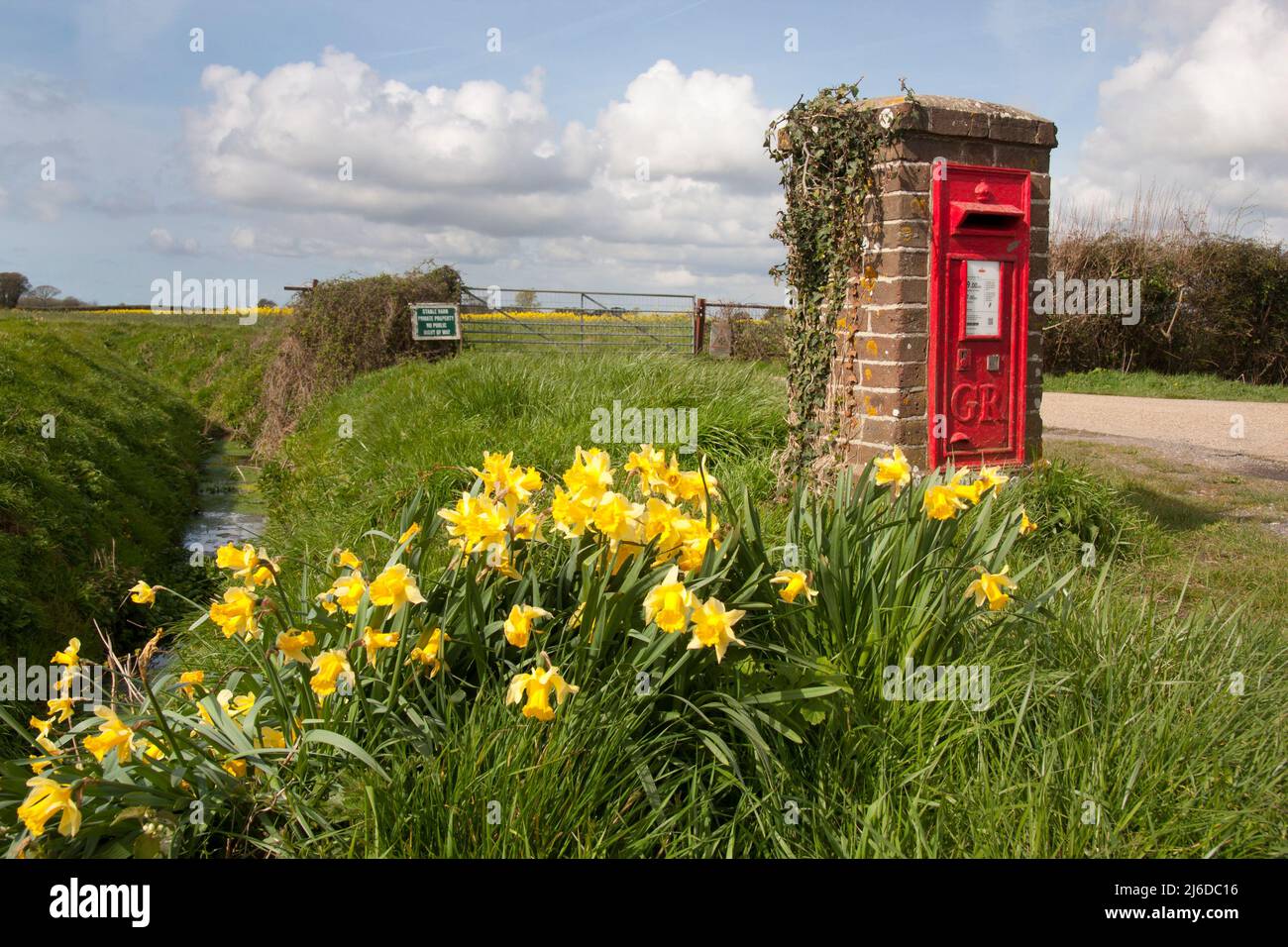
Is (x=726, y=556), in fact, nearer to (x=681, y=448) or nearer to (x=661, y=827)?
(x=661, y=827)

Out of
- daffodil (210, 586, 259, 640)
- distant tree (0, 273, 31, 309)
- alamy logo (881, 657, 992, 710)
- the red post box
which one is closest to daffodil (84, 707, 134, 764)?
daffodil (210, 586, 259, 640)

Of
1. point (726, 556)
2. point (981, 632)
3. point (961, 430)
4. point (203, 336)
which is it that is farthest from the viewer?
point (203, 336)

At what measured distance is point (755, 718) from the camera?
105 inches

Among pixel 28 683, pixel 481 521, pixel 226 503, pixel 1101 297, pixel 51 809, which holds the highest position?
pixel 1101 297

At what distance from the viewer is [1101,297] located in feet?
61.6

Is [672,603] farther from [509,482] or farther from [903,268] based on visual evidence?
[903,268]

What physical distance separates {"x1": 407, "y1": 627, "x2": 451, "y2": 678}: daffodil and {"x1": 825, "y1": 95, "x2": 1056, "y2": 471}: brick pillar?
356cm

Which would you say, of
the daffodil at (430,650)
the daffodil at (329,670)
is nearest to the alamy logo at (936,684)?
the daffodil at (430,650)

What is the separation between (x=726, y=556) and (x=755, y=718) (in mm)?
508

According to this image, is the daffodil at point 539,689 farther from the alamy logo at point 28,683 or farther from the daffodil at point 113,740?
the alamy logo at point 28,683

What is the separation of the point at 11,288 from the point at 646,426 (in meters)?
38.5

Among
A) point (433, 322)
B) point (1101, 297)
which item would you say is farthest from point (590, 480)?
point (1101, 297)
